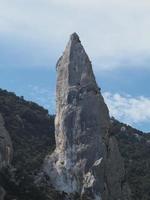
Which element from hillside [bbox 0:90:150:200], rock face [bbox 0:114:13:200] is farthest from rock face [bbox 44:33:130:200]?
rock face [bbox 0:114:13:200]

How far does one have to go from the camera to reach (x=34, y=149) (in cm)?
6619

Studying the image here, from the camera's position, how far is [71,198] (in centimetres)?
5341

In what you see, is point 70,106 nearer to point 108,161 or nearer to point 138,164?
point 108,161

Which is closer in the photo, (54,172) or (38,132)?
(54,172)

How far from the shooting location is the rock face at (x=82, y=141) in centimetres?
5522

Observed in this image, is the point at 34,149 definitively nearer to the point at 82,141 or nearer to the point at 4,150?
the point at 82,141

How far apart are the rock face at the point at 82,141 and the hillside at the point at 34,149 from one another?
4.79ft

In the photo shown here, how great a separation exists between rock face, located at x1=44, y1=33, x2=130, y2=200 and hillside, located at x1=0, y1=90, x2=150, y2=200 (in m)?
1.46

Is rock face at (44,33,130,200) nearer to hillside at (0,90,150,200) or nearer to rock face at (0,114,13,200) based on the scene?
hillside at (0,90,150,200)

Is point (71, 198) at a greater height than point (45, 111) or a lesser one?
lesser

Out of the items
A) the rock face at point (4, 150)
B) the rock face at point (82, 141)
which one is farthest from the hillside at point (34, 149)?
the rock face at point (82, 141)

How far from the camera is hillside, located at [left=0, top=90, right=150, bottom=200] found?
51.9 meters

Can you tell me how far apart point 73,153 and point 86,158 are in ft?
3.45

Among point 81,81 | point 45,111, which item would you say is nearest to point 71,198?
point 81,81
